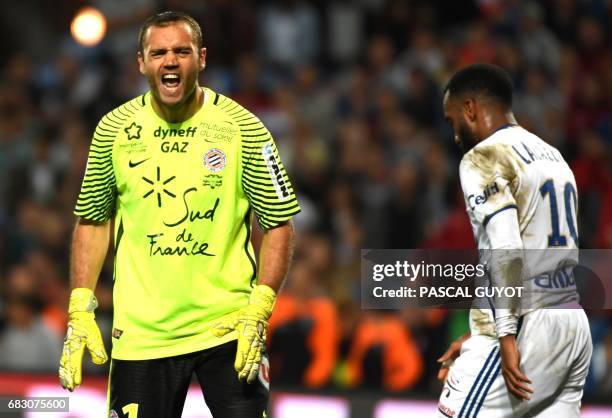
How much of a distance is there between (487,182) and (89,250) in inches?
70.5

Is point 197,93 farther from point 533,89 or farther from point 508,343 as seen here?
point 533,89

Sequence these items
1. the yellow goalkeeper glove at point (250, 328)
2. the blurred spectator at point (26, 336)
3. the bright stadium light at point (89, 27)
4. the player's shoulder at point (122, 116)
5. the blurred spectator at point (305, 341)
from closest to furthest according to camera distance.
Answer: the yellow goalkeeper glove at point (250, 328) → the player's shoulder at point (122, 116) → the blurred spectator at point (305, 341) → the blurred spectator at point (26, 336) → the bright stadium light at point (89, 27)

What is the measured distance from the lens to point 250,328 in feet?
16.7

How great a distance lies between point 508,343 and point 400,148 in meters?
6.86

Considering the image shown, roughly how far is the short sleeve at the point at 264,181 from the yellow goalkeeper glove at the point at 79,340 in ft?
2.84

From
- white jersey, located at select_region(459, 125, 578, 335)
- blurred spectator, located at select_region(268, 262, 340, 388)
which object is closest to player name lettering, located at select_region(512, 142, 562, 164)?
white jersey, located at select_region(459, 125, 578, 335)

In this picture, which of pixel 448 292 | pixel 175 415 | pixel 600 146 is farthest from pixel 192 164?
pixel 600 146

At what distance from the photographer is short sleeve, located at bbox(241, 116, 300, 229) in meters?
5.27

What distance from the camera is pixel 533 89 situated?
457 inches

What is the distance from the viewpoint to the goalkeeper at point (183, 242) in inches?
203

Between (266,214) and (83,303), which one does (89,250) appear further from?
(266,214)

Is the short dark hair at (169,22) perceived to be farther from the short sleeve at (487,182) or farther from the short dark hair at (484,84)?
the short sleeve at (487,182)

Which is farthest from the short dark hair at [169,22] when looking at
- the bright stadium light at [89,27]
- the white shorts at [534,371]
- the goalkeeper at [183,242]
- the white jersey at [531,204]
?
the bright stadium light at [89,27]

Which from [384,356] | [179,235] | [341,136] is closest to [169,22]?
[179,235]
